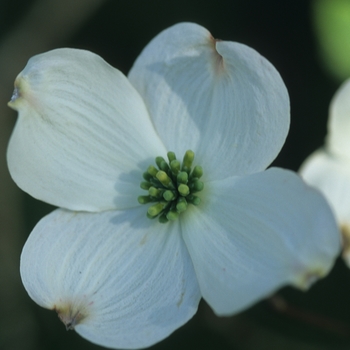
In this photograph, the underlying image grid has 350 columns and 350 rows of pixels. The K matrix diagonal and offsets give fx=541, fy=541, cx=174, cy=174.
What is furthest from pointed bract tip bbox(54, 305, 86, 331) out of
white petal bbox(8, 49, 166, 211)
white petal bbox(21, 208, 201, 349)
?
white petal bbox(8, 49, 166, 211)

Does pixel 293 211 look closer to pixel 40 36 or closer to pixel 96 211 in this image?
pixel 96 211

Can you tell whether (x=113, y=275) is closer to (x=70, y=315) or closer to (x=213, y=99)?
(x=70, y=315)

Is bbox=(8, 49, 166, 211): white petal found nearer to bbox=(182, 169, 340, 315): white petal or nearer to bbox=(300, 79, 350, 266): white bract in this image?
bbox=(182, 169, 340, 315): white petal

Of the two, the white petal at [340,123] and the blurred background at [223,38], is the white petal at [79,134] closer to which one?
the white petal at [340,123]

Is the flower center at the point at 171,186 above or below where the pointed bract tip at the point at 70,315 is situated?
above

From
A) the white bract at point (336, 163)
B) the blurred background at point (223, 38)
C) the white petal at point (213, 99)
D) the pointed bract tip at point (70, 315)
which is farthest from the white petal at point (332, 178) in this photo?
the pointed bract tip at point (70, 315)

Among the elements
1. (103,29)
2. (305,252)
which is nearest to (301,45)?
(103,29)

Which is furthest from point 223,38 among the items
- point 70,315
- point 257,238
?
point 70,315
